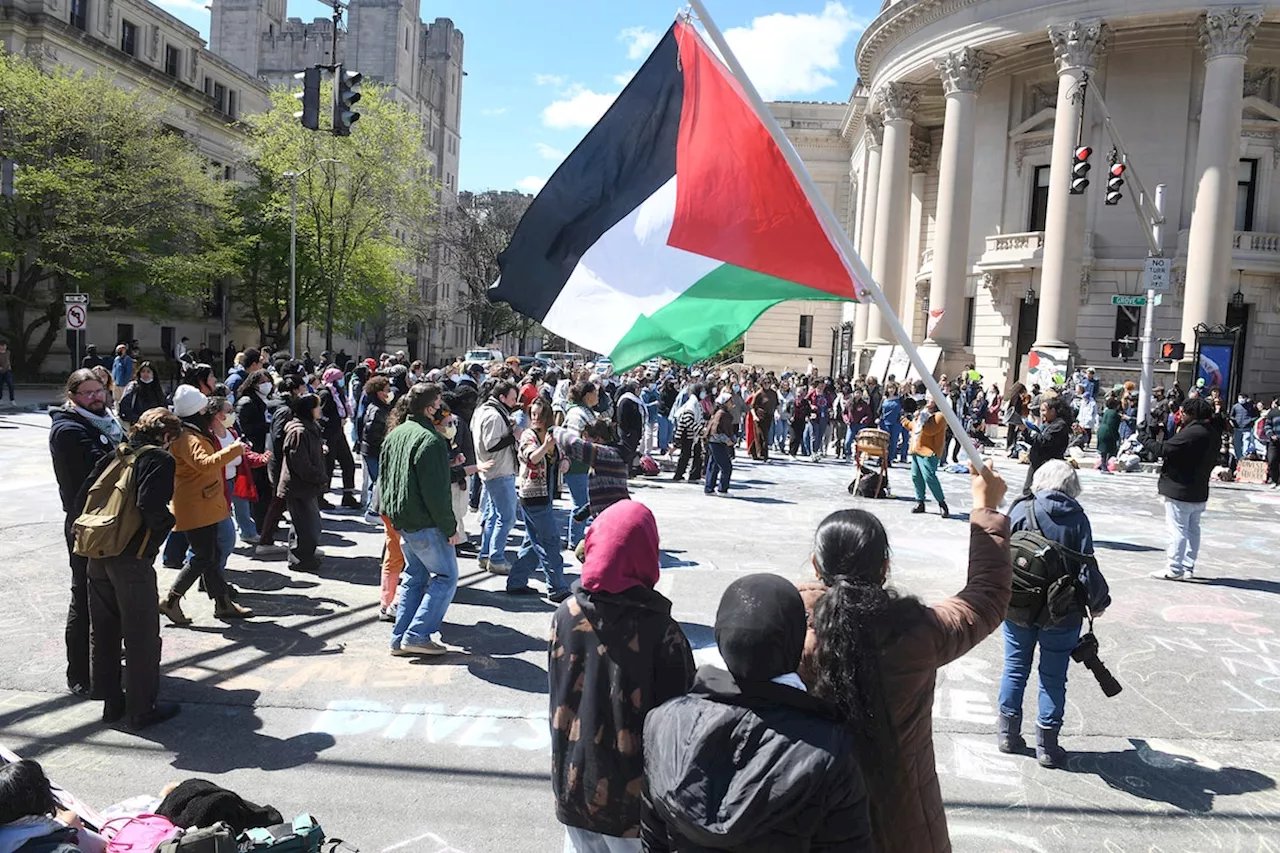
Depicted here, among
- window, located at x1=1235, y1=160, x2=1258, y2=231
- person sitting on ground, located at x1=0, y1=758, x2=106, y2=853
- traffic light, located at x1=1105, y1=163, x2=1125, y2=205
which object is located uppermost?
window, located at x1=1235, y1=160, x2=1258, y2=231

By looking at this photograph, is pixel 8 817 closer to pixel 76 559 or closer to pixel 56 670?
pixel 76 559

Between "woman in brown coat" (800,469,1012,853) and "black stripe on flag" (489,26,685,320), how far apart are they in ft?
9.19

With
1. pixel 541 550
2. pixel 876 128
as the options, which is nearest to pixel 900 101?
pixel 876 128

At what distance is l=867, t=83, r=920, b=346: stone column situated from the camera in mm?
39781

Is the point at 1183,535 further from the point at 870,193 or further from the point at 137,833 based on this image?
the point at 870,193

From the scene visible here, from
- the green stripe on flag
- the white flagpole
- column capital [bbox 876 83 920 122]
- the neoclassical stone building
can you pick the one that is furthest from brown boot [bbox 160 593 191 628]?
column capital [bbox 876 83 920 122]

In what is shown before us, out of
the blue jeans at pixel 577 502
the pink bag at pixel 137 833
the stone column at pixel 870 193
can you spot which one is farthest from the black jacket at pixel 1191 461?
the stone column at pixel 870 193

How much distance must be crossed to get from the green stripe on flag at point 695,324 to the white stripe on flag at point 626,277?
0.05 metres

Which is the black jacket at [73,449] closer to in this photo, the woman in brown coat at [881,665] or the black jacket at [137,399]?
the woman in brown coat at [881,665]

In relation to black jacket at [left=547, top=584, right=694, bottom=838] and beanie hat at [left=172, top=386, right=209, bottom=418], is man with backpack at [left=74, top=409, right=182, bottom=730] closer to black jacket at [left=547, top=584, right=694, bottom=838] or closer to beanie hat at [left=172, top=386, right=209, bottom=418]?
beanie hat at [left=172, top=386, right=209, bottom=418]

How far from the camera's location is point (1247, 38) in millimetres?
30172

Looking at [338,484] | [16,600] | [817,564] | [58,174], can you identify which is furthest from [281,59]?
[817,564]

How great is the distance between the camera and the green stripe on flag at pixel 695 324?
16.0ft

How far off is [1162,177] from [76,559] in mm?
37508
